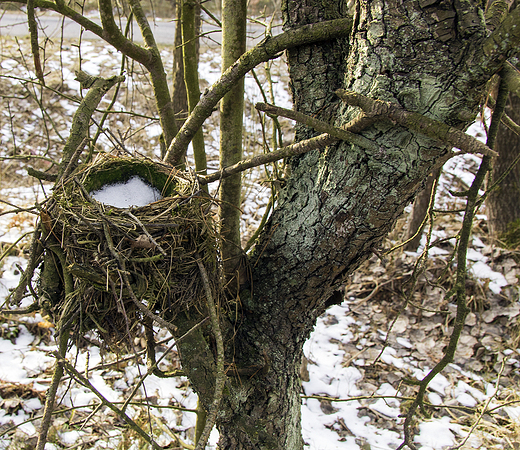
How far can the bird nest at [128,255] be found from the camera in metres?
1.22

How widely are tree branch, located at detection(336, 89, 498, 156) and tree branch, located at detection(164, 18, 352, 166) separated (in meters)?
0.39

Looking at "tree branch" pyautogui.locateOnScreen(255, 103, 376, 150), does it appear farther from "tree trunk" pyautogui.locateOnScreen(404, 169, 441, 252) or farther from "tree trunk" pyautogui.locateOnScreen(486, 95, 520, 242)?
"tree trunk" pyautogui.locateOnScreen(486, 95, 520, 242)

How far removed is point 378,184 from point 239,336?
35.1 inches

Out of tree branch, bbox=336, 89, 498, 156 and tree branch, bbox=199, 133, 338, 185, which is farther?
tree branch, bbox=199, 133, 338, 185

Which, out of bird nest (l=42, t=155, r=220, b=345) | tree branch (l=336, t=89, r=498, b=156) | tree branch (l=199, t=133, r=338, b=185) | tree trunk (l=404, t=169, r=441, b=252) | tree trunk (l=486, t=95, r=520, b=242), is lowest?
bird nest (l=42, t=155, r=220, b=345)

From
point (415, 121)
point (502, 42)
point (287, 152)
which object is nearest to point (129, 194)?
point (287, 152)

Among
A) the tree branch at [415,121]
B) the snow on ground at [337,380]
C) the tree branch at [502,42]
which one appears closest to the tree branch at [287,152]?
the tree branch at [415,121]

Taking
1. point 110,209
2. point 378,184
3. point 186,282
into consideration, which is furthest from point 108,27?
point 378,184

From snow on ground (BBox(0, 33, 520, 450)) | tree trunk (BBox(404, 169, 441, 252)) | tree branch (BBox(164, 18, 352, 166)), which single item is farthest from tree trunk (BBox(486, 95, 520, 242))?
tree branch (BBox(164, 18, 352, 166))

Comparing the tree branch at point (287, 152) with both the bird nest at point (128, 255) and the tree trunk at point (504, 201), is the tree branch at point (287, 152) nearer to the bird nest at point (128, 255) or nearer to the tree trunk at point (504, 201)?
the bird nest at point (128, 255)

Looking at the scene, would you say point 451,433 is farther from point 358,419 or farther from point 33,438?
point 33,438

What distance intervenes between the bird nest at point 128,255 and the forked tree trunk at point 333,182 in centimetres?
30

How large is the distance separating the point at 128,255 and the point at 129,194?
1.54ft

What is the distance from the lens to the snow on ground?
262 centimetres
